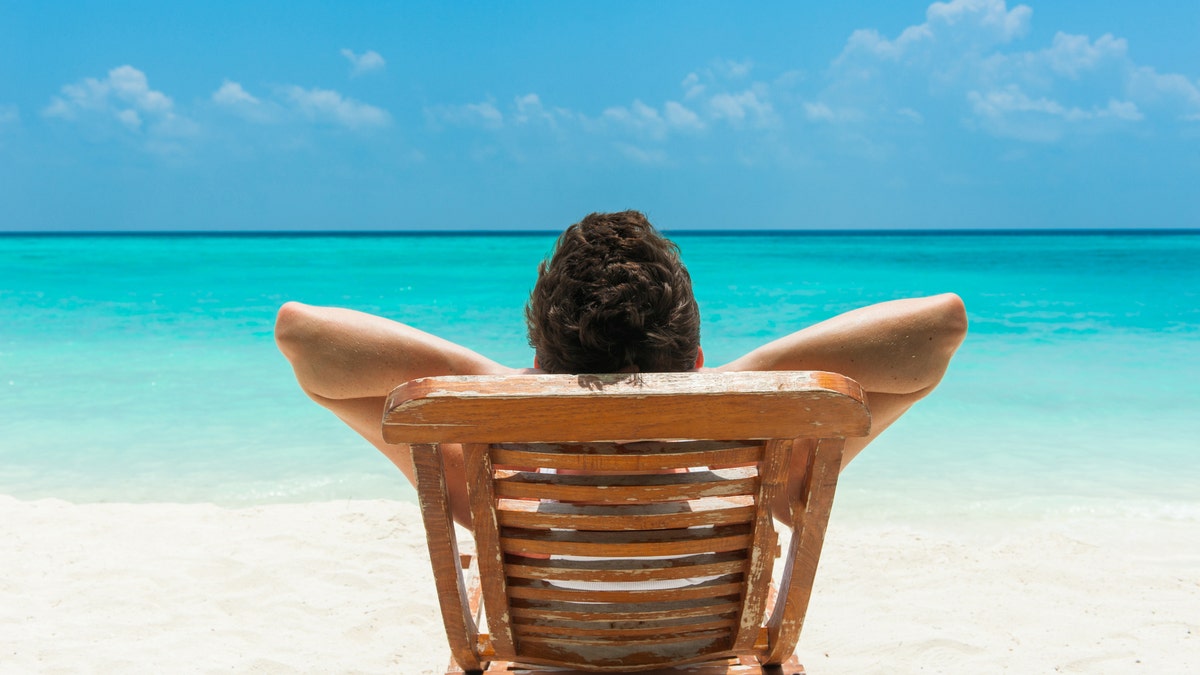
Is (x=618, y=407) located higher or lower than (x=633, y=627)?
higher

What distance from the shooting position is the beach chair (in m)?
1.11

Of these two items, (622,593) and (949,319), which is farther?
(949,319)

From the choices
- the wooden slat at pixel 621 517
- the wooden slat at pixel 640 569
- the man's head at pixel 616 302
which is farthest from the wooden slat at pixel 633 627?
the man's head at pixel 616 302

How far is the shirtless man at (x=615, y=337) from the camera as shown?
4.65 ft

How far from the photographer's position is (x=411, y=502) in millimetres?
4754

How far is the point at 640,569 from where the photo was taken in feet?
4.65

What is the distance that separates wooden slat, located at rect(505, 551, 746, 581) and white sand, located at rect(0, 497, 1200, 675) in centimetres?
176

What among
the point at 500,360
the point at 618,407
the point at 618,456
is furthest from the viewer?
the point at 500,360

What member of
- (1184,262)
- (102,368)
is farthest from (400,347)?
(1184,262)

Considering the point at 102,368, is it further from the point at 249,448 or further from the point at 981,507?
the point at 981,507

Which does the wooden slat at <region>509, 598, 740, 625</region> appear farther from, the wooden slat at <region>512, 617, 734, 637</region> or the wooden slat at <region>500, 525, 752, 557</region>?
the wooden slat at <region>500, 525, 752, 557</region>

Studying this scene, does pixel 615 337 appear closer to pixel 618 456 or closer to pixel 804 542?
pixel 618 456

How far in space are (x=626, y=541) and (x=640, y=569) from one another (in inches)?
3.2

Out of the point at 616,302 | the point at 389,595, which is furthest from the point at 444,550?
the point at 389,595
